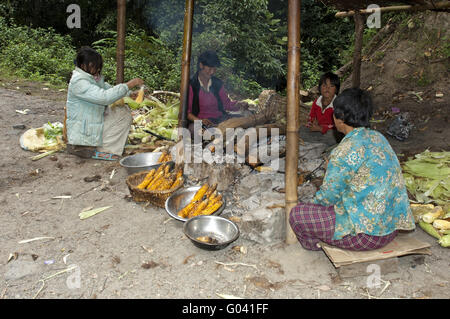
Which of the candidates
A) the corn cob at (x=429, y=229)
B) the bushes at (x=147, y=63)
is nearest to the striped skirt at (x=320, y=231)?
the corn cob at (x=429, y=229)

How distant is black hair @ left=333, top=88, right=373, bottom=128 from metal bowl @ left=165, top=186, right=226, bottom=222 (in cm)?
168

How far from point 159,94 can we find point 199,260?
5320 mm

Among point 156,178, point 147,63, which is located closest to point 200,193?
point 156,178

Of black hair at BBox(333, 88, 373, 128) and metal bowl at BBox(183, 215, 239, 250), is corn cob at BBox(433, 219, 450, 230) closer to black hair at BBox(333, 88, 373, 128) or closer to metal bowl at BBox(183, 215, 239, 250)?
black hair at BBox(333, 88, 373, 128)

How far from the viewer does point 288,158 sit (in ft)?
10.5

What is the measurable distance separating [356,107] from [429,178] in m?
2.20

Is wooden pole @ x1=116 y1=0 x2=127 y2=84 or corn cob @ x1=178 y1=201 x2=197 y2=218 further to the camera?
wooden pole @ x1=116 y1=0 x2=127 y2=84

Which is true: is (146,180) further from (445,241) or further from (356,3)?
(356,3)

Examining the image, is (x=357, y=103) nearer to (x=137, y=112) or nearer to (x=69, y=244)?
(x=69, y=244)

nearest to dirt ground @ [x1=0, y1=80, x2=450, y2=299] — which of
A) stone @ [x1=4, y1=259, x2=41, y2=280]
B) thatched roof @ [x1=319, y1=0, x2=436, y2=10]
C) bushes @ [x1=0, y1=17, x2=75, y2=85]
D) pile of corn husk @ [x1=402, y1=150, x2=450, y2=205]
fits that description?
stone @ [x1=4, y1=259, x2=41, y2=280]

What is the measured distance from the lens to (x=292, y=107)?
10.2ft

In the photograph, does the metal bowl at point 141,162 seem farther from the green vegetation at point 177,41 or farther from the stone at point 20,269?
the green vegetation at point 177,41

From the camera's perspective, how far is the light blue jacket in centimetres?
477
